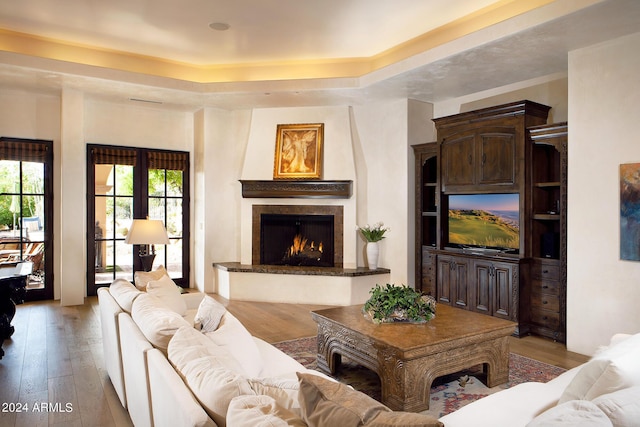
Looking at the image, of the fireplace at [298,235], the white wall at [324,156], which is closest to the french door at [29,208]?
the white wall at [324,156]

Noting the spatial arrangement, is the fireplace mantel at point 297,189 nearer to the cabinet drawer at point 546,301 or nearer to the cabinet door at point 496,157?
the cabinet door at point 496,157

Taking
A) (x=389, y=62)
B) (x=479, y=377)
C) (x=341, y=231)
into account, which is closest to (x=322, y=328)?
(x=479, y=377)

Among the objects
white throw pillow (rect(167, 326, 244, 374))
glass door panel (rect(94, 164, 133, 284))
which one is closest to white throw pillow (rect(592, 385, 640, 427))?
white throw pillow (rect(167, 326, 244, 374))

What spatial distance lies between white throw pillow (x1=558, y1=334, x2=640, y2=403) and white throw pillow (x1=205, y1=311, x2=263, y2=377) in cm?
158

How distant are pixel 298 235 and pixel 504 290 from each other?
3.37m

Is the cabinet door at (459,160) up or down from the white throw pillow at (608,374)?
up

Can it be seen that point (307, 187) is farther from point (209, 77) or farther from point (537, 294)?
point (537, 294)

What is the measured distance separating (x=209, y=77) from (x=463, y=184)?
154 inches

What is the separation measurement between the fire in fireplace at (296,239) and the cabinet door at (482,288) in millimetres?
2389

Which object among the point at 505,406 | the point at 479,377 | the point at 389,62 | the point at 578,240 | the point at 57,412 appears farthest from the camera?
the point at 389,62

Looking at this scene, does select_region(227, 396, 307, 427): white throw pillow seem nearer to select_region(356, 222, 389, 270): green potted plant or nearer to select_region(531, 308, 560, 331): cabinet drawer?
select_region(531, 308, 560, 331): cabinet drawer

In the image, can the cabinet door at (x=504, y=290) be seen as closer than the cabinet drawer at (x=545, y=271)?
No

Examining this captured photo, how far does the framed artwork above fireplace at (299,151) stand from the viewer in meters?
6.85

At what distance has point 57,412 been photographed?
9.76ft
